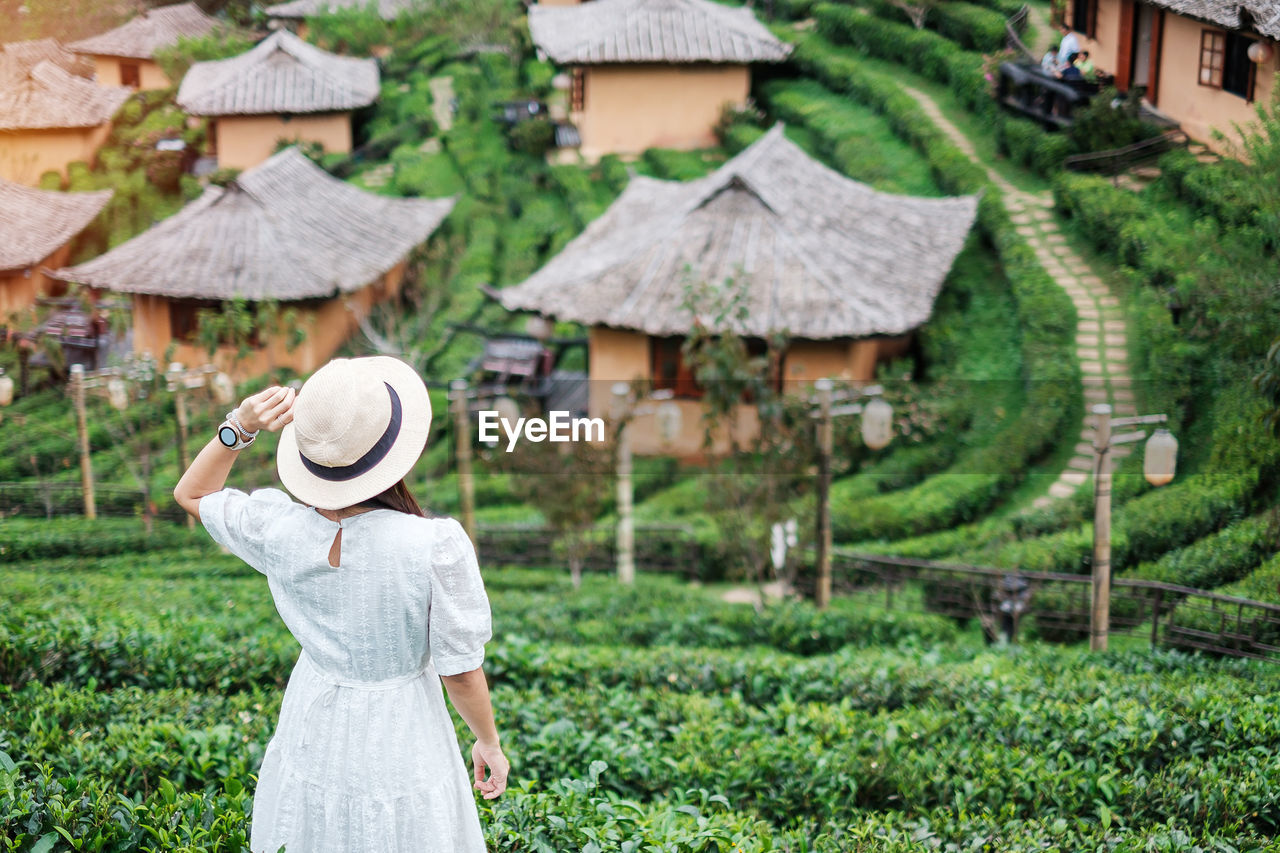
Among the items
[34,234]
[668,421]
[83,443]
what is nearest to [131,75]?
[34,234]

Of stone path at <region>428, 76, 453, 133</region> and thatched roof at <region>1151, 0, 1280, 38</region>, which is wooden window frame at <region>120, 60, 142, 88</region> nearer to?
stone path at <region>428, 76, 453, 133</region>

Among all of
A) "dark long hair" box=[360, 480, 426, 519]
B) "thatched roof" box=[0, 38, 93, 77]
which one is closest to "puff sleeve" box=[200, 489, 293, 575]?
"dark long hair" box=[360, 480, 426, 519]

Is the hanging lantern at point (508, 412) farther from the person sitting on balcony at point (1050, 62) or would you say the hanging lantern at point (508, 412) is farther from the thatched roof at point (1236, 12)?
the person sitting on balcony at point (1050, 62)

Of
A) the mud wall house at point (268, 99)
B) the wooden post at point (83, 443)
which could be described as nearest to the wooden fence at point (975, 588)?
the wooden post at point (83, 443)

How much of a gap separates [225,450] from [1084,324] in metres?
15.1

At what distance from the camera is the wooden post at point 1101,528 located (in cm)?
952

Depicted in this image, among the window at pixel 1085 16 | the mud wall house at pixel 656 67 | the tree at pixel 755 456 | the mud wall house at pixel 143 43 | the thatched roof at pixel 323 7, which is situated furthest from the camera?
the thatched roof at pixel 323 7

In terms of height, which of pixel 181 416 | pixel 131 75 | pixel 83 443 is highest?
pixel 131 75

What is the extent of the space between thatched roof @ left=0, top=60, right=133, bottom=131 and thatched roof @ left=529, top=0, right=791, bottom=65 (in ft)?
32.4

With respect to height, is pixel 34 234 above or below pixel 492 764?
above

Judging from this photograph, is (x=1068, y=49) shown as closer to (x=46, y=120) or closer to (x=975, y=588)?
(x=975, y=588)

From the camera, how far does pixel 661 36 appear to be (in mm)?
26828

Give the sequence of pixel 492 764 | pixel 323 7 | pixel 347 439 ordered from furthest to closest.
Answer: pixel 323 7 < pixel 492 764 < pixel 347 439

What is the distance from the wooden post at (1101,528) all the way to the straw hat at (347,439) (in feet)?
25.0
